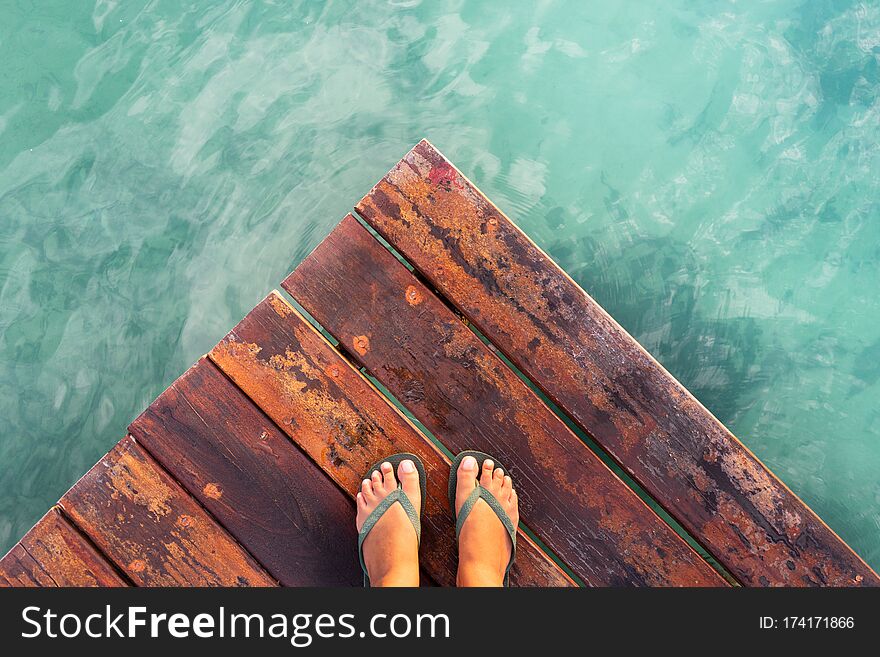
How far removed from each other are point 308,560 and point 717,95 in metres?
1.97

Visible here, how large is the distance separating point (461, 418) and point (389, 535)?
1.17 ft

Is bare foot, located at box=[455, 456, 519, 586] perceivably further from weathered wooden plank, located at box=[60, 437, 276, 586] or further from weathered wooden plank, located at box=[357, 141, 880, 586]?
weathered wooden plank, located at box=[60, 437, 276, 586]

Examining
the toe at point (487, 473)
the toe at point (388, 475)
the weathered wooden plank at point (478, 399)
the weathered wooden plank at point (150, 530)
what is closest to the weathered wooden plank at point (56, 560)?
the weathered wooden plank at point (150, 530)

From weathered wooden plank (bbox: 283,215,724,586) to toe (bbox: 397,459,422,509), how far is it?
0.41 ft

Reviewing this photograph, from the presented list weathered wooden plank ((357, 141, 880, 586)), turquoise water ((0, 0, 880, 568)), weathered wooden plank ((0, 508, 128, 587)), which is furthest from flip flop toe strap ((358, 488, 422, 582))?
turquoise water ((0, 0, 880, 568))

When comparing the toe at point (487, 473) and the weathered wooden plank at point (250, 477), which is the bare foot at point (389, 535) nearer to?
the weathered wooden plank at point (250, 477)

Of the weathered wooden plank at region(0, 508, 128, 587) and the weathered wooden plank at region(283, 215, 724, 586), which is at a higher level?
the weathered wooden plank at region(0, 508, 128, 587)

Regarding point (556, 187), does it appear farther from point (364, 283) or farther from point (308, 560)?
point (308, 560)

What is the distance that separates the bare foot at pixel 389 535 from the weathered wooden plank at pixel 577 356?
0.46 metres

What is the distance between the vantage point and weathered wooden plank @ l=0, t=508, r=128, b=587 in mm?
1314

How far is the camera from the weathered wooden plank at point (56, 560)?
1.31 meters

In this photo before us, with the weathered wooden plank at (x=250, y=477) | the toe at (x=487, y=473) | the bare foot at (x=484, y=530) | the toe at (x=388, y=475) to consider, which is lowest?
the bare foot at (x=484, y=530)
